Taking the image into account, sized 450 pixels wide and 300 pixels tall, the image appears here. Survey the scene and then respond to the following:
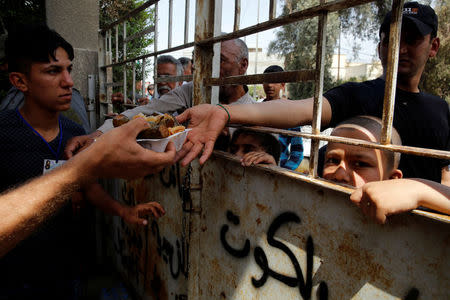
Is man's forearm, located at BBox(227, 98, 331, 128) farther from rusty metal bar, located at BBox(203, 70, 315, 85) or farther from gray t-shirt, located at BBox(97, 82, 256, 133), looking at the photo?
gray t-shirt, located at BBox(97, 82, 256, 133)

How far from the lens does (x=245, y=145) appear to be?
2066 mm

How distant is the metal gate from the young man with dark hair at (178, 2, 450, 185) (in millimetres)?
171

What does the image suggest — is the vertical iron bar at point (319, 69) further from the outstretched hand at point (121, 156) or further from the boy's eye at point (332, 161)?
the outstretched hand at point (121, 156)

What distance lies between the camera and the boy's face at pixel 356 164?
135cm

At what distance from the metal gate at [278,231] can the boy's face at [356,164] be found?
0.58 ft

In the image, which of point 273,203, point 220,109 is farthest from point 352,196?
point 220,109

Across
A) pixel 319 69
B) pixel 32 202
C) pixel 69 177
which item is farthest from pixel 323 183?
pixel 32 202

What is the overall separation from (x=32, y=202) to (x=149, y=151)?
448 millimetres

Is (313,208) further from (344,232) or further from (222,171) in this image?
(222,171)

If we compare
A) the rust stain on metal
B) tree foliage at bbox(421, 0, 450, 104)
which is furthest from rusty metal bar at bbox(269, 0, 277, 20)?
tree foliage at bbox(421, 0, 450, 104)

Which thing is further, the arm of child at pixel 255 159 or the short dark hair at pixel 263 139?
the short dark hair at pixel 263 139

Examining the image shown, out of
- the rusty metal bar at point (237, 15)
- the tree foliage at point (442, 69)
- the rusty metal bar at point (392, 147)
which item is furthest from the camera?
the tree foliage at point (442, 69)

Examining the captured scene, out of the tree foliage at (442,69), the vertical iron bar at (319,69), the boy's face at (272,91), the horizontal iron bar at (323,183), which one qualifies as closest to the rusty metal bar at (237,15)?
the vertical iron bar at (319,69)

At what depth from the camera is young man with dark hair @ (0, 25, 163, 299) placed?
1.80 meters
